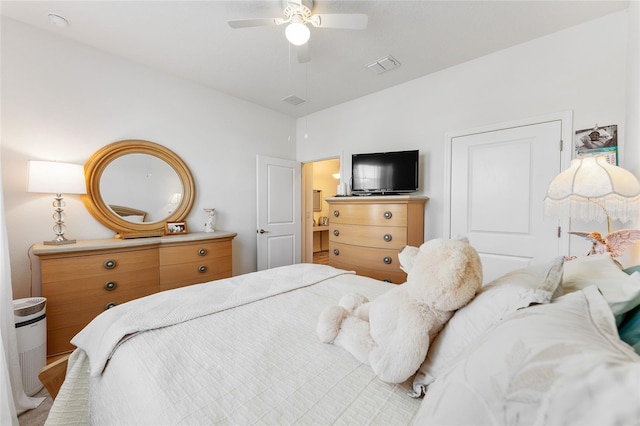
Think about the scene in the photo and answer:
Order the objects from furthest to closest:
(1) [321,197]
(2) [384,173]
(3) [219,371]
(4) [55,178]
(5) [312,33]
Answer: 1. (1) [321,197]
2. (2) [384,173]
3. (5) [312,33]
4. (4) [55,178]
5. (3) [219,371]

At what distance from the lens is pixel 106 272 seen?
6.98ft

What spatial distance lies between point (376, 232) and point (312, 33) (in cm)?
197

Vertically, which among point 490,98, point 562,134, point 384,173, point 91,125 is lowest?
point 384,173

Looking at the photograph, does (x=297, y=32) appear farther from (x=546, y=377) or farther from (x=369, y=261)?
(x=369, y=261)

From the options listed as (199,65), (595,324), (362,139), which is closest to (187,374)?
(595,324)

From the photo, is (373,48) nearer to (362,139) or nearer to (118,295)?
(362,139)

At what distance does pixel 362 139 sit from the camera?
11.1 ft

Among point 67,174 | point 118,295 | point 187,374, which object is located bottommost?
point 118,295

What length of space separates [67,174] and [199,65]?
1637mm

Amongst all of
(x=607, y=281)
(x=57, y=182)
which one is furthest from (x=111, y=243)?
(x=607, y=281)

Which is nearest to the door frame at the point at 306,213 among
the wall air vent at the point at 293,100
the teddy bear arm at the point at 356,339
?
the wall air vent at the point at 293,100

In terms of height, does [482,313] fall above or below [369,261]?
above

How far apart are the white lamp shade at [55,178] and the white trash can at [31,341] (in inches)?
35.6

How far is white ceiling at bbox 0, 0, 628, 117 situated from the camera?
6.04 feet
